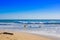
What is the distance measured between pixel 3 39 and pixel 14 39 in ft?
2.03

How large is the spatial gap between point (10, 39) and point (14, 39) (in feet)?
0.75

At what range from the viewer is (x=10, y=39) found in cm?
784

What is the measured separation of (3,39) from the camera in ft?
25.4

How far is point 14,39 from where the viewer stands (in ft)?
26.0

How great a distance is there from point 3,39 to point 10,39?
0.39m
